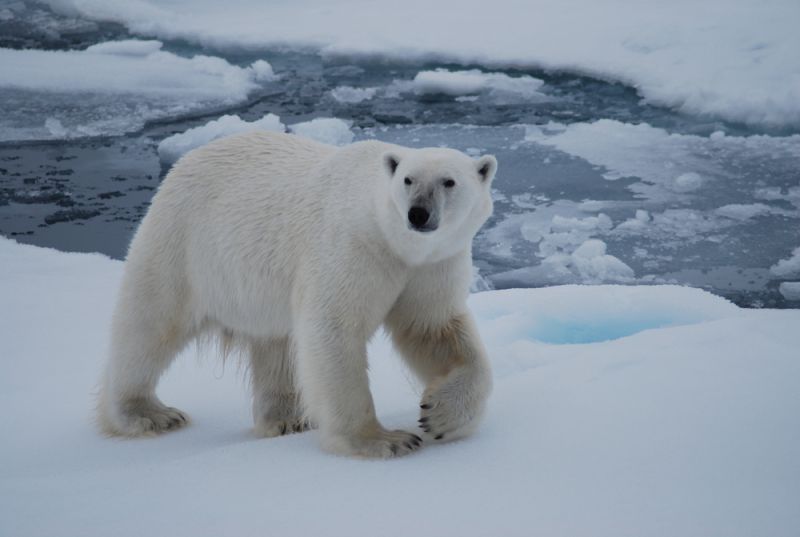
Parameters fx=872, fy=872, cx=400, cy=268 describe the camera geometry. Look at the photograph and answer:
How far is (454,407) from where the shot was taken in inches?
110

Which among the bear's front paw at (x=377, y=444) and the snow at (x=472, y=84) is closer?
the bear's front paw at (x=377, y=444)

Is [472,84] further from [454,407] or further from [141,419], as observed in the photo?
[454,407]

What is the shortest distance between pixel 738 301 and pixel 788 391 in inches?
122

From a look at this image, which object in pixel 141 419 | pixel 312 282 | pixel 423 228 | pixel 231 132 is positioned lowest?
pixel 141 419

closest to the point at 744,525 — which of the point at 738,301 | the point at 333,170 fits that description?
the point at 333,170

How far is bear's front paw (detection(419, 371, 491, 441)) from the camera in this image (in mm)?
2811

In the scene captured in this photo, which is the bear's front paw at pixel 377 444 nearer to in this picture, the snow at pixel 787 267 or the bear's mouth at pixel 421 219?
the bear's mouth at pixel 421 219

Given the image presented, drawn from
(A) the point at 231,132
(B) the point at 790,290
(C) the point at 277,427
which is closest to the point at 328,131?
(A) the point at 231,132

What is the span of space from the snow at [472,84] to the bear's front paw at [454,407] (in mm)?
7151

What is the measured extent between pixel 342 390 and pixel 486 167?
2.92 feet

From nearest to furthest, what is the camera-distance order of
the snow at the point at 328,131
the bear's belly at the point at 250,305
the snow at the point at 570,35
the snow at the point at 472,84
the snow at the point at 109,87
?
the bear's belly at the point at 250,305 → the snow at the point at 328,131 → the snow at the point at 570,35 → the snow at the point at 109,87 → the snow at the point at 472,84

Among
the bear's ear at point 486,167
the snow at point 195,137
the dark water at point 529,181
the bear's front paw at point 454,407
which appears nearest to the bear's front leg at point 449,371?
the bear's front paw at point 454,407

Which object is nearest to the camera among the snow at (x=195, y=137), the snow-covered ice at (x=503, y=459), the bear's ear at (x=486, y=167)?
the snow-covered ice at (x=503, y=459)

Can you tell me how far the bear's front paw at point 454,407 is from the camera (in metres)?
2.81
